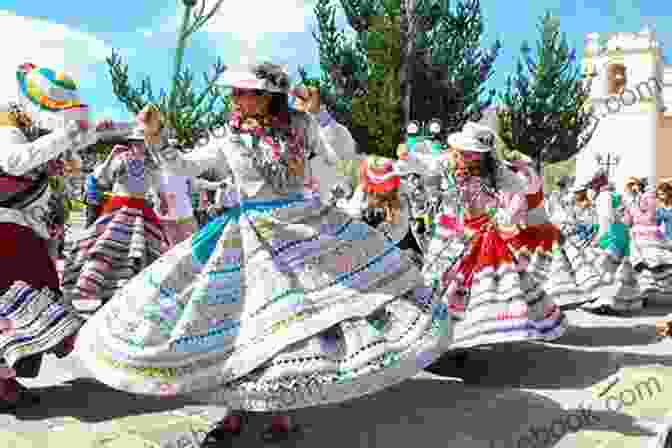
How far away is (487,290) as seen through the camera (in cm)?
478

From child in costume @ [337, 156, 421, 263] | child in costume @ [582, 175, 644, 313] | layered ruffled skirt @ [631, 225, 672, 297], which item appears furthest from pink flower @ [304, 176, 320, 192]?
layered ruffled skirt @ [631, 225, 672, 297]

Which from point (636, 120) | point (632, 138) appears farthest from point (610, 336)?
point (636, 120)

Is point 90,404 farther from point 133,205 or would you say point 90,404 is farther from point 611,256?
point 611,256

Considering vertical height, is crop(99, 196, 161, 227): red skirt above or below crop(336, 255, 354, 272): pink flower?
above

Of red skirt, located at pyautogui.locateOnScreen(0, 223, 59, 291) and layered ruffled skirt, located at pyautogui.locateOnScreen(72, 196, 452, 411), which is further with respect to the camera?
red skirt, located at pyautogui.locateOnScreen(0, 223, 59, 291)

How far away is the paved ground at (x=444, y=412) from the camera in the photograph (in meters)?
3.47

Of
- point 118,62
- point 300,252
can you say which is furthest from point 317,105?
point 118,62

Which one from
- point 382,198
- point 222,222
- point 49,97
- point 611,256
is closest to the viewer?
point 222,222

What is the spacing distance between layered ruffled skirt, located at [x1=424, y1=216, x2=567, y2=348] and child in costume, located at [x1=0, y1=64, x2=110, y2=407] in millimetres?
2199

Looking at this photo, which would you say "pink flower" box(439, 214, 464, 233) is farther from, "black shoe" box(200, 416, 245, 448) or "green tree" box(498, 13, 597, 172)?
"green tree" box(498, 13, 597, 172)

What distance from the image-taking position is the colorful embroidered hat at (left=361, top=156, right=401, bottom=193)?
25.3ft

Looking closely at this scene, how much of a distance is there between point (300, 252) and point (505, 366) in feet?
6.75

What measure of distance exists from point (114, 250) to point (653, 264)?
545 cm

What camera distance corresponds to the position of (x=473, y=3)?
2461cm
